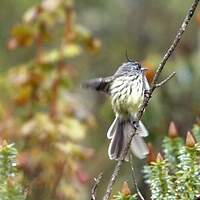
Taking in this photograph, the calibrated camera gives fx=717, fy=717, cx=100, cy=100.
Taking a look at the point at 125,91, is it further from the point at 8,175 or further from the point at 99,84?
the point at 8,175

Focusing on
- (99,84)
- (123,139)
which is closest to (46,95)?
(99,84)

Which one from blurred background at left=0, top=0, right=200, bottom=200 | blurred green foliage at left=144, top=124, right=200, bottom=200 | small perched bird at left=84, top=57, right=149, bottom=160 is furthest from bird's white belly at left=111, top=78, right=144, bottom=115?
blurred green foliage at left=144, top=124, right=200, bottom=200

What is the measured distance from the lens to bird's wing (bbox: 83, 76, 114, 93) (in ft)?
Result: 13.8

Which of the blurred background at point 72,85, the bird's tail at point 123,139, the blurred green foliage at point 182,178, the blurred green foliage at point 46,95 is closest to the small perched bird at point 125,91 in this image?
the bird's tail at point 123,139

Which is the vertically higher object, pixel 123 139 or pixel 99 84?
pixel 99 84

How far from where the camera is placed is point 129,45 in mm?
8297

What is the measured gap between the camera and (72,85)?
530 cm

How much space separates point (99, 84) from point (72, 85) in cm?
94

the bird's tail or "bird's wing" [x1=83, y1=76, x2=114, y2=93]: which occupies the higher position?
"bird's wing" [x1=83, y1=76, x2=114, y2=93]

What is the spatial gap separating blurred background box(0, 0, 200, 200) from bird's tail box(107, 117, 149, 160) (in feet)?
0.99

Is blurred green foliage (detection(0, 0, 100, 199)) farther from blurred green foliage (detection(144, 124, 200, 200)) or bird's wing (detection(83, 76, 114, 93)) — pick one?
blurred green foliage (detection(144, 124, 200, 200))

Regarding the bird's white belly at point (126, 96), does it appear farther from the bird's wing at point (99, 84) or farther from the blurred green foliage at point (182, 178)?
the blurred green foliage at point (182, 178)

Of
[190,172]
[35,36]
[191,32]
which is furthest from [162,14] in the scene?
[190,172]

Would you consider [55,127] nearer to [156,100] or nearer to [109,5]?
[156,100]
